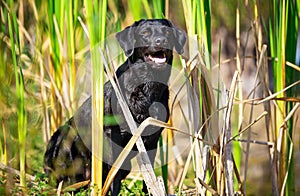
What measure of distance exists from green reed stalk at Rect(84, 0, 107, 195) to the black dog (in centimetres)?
63

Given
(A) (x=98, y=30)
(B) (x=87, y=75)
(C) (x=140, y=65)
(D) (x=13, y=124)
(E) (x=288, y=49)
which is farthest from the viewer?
(B) (x=87, y=75)

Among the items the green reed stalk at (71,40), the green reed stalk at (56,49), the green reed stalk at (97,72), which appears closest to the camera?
the green reed stalk at (97,72)

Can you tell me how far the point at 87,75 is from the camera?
405 centimetres

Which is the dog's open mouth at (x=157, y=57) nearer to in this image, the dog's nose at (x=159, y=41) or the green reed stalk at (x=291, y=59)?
the dog's nose at (x=159, y=41)

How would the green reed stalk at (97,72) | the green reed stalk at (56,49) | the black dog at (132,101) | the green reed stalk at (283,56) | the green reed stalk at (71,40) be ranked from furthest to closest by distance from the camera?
the green reed stalk at (56,49), the black dog at (132,101), the green reed stalk at (71,40), the green reed stalk at (283,56), the green reed stalk at (97,72)

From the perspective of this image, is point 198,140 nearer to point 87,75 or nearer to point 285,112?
point 285,112

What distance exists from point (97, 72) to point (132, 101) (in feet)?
3.18

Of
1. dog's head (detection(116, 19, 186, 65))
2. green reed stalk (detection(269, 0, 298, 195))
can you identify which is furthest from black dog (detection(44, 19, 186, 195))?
green reed stalk (detection(269, 0, 298, 195))

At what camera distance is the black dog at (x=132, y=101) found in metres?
3.35

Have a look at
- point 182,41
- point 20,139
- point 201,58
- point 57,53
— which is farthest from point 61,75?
point 201,58

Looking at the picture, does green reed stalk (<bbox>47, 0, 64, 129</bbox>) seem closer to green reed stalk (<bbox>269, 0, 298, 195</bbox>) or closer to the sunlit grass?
the sunlit grass

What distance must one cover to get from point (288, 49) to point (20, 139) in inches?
57.3

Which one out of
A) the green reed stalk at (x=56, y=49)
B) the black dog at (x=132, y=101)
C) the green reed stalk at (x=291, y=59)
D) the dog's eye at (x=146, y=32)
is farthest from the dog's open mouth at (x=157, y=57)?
the green reed stalk at (x=291, y=59)

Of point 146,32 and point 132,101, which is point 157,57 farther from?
point 132,101
